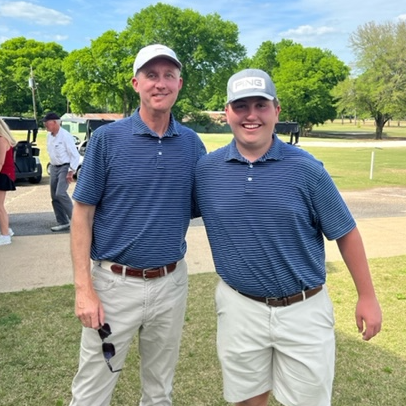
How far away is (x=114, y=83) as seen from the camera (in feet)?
184

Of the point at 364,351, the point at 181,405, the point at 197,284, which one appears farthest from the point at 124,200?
the point at 197,284

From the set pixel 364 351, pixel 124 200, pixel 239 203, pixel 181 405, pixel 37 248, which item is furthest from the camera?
pixel 37 248

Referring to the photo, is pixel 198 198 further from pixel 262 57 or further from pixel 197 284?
pixel 262 57

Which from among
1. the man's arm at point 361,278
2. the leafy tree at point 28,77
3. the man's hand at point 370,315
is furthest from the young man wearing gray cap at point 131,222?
the leafy tree at point 28,77

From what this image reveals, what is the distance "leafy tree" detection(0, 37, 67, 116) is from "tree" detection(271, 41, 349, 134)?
115 feet

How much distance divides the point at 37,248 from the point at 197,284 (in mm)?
2523

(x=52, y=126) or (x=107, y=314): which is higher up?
(x=52, y=126)

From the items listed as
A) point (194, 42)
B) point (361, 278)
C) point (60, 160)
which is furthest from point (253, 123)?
point (194, 42)

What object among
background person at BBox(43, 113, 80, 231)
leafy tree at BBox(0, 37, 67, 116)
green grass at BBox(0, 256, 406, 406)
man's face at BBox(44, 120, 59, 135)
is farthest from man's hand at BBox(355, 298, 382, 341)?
leafy tree at BBox(0, 37, 67, 116)

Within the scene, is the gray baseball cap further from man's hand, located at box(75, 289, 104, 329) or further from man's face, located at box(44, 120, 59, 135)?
man's face, located at box(44, 120, 59, 135)

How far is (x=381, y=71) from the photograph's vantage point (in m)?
52.6

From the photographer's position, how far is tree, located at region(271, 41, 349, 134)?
60750 mm

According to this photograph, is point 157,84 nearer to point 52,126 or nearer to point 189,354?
point 189,354

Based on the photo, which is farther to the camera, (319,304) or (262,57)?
(262,57)
